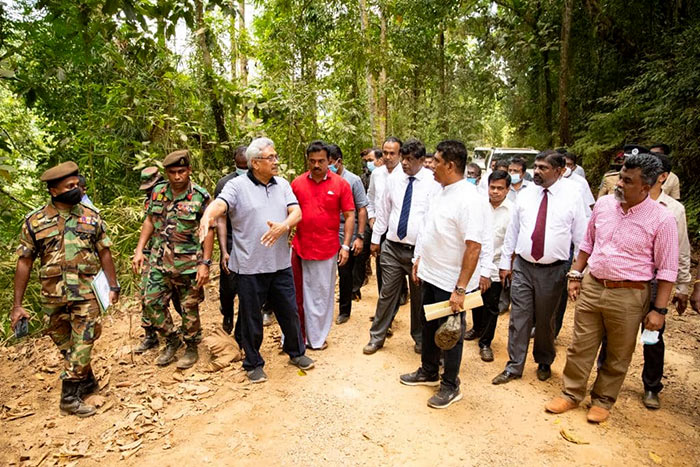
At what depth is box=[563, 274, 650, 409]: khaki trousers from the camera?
3.19 metres

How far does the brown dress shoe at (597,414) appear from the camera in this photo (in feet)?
11.0

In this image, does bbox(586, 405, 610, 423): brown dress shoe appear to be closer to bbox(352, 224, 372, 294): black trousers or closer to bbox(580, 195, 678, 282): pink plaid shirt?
bbox(580, 195, 678, 282): pink plaid shirt

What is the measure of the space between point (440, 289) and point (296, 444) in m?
1.54

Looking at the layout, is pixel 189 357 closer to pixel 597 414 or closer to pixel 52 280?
pixel 52 280

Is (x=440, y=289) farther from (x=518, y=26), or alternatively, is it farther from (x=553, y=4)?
(x=518, y=26)

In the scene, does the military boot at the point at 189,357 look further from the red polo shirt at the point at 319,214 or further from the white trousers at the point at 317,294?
the red polo shirt at the point at 319,214

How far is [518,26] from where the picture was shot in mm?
16391

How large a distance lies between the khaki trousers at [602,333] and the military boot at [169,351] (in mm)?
3607

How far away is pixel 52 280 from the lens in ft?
11.2

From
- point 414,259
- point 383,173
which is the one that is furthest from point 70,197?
point 383,173

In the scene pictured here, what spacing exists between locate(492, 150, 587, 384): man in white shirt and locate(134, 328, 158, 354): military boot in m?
3.46

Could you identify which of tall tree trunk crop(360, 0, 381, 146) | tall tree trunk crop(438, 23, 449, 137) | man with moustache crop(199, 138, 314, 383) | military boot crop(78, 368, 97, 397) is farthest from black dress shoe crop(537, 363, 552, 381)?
tall tree trunk crop(438, 23, 449, 137)

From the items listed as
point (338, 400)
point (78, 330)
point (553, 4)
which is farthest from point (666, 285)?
point (553, 4)

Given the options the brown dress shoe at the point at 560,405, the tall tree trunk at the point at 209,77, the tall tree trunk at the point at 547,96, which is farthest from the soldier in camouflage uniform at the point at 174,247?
the tall tree trunk at the point at 547,96
